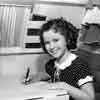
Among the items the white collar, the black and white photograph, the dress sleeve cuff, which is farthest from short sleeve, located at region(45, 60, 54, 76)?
the dress sleeve cuff

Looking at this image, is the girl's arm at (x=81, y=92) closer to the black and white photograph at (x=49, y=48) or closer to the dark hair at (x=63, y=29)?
the black and white photograph at (x=49, y=48)

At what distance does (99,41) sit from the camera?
57.7 inches

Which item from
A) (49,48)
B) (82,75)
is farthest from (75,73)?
(49,48)

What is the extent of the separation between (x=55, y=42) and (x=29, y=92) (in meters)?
0.32

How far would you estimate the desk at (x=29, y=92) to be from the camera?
944mm

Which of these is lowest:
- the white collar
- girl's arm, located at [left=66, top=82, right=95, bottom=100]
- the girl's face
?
girl's arm, located at [left=66, top=82, right=95, bottom=100]

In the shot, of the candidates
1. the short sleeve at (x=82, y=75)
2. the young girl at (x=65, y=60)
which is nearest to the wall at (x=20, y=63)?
the young girl at (x=65, y=60)

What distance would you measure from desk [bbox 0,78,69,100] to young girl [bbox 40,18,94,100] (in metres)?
0.10

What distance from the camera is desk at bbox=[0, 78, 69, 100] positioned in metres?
0.94

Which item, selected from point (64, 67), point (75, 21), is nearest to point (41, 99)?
point (64, 67)

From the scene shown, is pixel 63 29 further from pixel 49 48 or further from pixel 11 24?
pixel 11 24

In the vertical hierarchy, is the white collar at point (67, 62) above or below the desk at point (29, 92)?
above

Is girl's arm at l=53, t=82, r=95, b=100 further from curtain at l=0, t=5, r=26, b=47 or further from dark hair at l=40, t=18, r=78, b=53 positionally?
curtain at l=0, t=5, r=26, b=47

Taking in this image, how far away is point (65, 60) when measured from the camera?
125cm
